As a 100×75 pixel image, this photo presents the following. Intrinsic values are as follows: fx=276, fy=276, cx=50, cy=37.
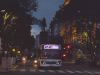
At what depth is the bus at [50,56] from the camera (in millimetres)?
32344

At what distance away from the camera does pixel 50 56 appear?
107 feet

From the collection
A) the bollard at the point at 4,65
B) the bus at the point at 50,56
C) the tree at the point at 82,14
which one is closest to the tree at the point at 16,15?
the tree at the point at 82,14

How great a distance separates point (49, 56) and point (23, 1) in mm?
11091

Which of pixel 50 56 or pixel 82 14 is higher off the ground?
pixel 82 14

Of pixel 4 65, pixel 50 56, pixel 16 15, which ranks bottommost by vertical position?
pixel 4 65

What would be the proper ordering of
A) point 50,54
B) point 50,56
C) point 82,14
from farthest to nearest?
point 82,14 < point 50,54 < point 50,56

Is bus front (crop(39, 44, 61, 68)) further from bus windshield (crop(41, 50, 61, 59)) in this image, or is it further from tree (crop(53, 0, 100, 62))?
tree (crop(53, 0, 100, 62))

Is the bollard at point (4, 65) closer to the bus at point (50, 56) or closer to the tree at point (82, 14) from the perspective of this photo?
the bus at point (50, 56)

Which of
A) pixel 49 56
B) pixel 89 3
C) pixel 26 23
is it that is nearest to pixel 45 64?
pixel 49 56

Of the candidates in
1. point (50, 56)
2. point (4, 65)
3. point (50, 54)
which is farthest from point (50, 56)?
point (4, 65)

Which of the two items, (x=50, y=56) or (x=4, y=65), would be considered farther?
(x=50, y=56)

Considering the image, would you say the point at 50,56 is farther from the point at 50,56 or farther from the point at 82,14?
the point at 82,14

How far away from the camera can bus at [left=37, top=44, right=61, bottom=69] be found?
32344 millimetres

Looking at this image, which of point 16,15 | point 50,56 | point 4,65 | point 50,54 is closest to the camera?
point 4,65
